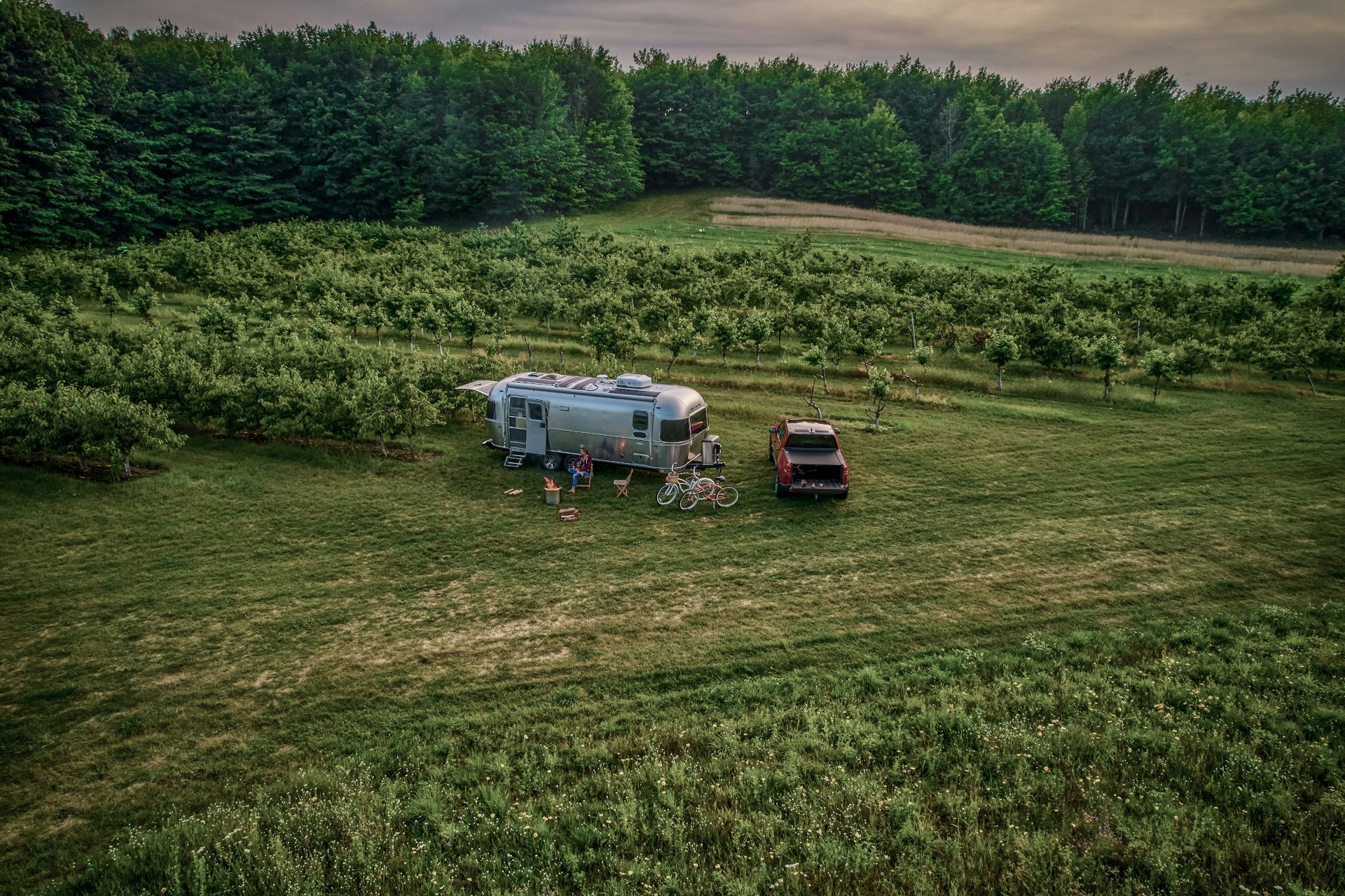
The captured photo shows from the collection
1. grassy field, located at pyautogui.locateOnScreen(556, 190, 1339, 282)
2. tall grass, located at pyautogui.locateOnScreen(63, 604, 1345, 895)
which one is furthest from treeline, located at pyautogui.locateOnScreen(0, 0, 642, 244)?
tall grass, located at pyautogui.locateOnScreen(63, 604, 1345, 895)

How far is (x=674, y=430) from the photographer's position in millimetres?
21500

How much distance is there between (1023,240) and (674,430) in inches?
2143

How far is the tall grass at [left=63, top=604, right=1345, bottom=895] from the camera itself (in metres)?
9.52

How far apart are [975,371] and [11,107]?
72803 mm

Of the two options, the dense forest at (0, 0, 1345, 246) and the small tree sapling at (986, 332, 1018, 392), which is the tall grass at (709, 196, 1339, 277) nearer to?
the dense forest at (0, 0, 1345, 246)

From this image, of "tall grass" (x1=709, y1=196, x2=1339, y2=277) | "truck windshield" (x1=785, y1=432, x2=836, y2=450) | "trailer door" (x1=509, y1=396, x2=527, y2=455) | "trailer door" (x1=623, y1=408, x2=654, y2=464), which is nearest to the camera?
"truck windshield" (x1=785, y1=432, x2=836, y2=450)

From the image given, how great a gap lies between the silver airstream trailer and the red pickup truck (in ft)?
7.01

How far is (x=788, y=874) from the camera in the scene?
374 inches

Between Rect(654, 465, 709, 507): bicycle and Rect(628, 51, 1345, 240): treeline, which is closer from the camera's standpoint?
Rect(654, 465, 709, 507): bicycle

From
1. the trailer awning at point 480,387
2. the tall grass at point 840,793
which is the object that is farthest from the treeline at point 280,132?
the tall grass at point 840,793

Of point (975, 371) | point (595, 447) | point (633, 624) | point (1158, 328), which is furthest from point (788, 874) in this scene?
point (1158, 328)

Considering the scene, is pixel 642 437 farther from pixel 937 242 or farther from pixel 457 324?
pixel 937 242

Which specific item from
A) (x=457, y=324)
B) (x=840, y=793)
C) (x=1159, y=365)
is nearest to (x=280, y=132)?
(x=457, y=324)

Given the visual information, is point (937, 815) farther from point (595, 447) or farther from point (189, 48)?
point (189, 48)
